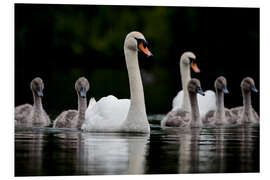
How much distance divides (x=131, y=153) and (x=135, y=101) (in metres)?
2.38

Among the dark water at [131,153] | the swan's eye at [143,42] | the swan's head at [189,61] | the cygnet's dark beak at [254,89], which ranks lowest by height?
the dark water at [131,153]

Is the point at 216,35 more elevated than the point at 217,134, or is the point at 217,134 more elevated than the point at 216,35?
the point at 216,35

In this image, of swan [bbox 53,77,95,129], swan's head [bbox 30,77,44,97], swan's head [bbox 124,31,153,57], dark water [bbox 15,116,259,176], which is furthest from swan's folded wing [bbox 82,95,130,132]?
swan's head [bbox 30,77,44,97]

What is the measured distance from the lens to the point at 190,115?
56.1ft

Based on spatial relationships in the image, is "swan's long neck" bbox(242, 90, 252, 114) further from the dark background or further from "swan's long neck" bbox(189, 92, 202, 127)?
"swan's long neck" bbox(189, 92, 202, 127)

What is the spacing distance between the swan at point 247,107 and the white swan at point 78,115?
3.22 metres

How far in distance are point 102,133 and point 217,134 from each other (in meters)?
1.91

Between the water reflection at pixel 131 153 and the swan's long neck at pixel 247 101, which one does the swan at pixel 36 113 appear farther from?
the swan's long neck at pixel 247 101

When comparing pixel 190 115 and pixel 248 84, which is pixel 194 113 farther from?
pixel 248 84

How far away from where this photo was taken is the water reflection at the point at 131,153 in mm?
11805

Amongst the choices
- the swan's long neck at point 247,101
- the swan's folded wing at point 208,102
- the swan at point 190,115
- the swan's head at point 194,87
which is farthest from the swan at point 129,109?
the swan's long neck at point 247,101

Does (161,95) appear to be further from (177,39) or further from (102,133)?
(102,133)

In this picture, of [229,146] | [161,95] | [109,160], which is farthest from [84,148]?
[161,95]
